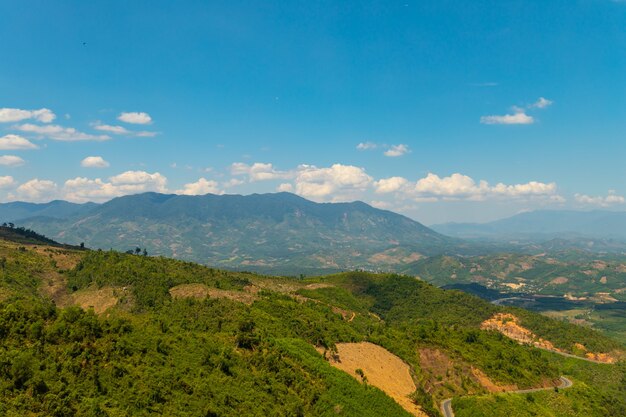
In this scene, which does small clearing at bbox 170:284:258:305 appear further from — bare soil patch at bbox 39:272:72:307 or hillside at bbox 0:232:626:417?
bare soil patch at bbox 39:272:72:307

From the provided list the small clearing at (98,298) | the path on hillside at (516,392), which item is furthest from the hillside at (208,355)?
the path on hillside at (516,392)

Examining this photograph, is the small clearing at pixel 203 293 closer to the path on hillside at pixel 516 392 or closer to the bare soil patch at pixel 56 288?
the bare soil patch at pixel 56 288

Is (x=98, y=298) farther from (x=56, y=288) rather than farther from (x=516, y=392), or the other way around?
(x=516, y=392)

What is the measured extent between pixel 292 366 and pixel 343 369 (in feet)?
62.8

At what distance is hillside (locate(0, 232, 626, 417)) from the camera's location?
1868 inches

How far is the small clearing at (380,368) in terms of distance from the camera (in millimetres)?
88375

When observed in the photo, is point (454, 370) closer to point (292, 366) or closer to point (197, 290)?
point (292, 366)

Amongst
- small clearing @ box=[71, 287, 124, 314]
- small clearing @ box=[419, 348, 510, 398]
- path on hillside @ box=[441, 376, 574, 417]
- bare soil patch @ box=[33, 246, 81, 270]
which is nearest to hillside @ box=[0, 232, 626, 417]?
small clearing @ box=[419, 348, 510, 398]

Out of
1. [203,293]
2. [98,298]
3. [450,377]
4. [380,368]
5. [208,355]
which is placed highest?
[208,355]

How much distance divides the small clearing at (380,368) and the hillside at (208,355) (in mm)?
602

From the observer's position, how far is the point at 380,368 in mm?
100312

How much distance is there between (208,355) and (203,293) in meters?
70.1

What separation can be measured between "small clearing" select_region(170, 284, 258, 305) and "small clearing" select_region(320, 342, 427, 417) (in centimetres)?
3728

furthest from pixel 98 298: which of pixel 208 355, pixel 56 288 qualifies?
pixel 208 355
